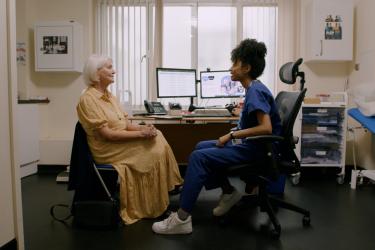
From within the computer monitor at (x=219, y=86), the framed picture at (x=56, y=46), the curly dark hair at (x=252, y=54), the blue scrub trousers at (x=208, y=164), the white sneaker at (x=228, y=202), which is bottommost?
the white sneaker at (x=228, y=202)

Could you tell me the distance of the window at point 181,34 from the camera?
3979 millimetres

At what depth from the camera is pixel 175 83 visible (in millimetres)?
3283

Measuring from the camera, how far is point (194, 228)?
6.85ft

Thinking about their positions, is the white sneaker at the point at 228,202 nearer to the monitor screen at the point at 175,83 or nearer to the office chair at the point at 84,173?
the office chair at the point at 84,173

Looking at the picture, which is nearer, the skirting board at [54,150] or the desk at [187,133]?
the desk at [187,133]

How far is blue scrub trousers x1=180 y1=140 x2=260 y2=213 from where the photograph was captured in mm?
1925

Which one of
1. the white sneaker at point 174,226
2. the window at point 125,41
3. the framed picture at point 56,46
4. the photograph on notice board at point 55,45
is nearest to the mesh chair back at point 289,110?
the white sneaker at point 174,226

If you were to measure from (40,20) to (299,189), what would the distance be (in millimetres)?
3492

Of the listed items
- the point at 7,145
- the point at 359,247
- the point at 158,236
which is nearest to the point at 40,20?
the point at 7,145

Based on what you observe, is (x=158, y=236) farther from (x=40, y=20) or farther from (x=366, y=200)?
(x=40, y=20)

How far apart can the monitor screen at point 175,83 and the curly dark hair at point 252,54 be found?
4.20ft

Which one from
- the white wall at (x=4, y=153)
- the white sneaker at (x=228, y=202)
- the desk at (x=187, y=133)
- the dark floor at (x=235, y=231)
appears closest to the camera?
the white wall at (x=4, y=153)

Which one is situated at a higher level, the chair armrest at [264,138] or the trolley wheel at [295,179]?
the chair armrest at [264,138]

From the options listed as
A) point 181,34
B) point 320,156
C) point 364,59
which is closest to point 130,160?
point 320,156
